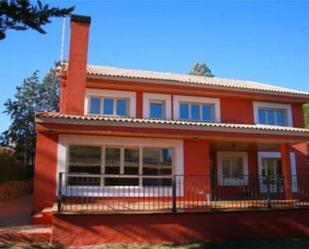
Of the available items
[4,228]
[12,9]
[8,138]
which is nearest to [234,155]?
[4,228]

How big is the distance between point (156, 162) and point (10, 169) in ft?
35.2

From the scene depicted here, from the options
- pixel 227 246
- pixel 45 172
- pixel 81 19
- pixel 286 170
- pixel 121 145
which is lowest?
pixel 227 246

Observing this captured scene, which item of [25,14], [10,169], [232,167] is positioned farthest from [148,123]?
[10,169]

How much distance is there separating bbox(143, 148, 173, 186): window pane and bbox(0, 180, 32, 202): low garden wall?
879 centimetres

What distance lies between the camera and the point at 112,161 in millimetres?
14117

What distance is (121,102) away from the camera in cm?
1697

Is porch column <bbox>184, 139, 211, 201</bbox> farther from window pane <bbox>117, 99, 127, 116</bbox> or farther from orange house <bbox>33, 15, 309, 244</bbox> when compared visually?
window pane <bbox>117, 99, 127, 116</bbox>

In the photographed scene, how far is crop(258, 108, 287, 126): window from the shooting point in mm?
18906

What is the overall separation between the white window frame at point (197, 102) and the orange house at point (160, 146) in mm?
53

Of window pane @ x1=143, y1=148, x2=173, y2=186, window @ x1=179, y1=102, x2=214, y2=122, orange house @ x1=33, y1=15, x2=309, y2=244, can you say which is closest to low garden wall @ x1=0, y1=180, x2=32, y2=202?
orange house @ x1=33, y1=15, x2=309, y2=244

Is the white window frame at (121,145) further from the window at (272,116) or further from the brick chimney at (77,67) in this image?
the window at (272,116)

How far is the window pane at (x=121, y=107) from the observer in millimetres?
16719

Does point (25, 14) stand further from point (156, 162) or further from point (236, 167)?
point (236, 167)

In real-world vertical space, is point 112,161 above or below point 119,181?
above
